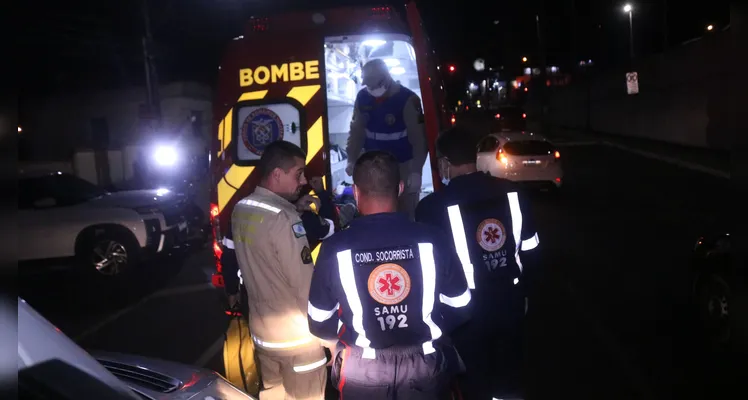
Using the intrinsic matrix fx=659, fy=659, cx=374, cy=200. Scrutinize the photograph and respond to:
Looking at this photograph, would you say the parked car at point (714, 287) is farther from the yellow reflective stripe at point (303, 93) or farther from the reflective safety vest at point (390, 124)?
the yellow reflective stripe at point (303, 93)

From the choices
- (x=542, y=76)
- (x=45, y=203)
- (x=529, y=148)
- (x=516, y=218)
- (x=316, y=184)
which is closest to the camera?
(x=516, y=218)

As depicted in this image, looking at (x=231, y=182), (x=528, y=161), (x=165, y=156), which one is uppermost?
(x=165, y=156)

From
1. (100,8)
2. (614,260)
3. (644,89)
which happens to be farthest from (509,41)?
(614,260)

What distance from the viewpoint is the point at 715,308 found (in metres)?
5.80

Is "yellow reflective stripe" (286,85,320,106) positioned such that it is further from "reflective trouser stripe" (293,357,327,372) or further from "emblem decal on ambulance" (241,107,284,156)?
"reflective trouser stripe" (293,357,327,372)

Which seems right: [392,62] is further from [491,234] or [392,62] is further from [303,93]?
[491,234]

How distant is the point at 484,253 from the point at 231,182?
8.99 ft

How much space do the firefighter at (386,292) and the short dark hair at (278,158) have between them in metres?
0.88

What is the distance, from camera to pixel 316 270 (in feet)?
9.36

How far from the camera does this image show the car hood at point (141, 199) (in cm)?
1009

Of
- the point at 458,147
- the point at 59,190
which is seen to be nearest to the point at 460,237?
the point at 458,147

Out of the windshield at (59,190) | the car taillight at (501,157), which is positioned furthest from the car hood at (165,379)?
the car taillight at (501,157)

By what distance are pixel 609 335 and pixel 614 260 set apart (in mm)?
3153

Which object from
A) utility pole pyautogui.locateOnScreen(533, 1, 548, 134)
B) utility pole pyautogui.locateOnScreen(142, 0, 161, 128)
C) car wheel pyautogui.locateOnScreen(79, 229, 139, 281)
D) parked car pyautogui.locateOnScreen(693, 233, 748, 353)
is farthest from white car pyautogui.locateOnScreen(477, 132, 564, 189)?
utility pole pyautogui.locateOnScreen(533, 1, 548, 134)
